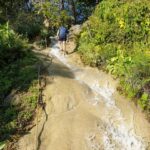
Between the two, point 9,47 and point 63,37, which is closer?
point 9,47

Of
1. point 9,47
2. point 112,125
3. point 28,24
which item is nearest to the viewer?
point 112,125

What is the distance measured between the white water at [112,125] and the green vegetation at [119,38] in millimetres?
→ 798

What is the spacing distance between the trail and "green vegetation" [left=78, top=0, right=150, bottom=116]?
0.83m

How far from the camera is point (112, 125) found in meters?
12.9

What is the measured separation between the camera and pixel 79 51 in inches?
701

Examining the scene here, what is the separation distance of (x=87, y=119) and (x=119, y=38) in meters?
5.79

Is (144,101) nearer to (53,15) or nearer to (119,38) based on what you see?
(119,38)

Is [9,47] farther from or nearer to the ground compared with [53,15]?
nearer to the ground

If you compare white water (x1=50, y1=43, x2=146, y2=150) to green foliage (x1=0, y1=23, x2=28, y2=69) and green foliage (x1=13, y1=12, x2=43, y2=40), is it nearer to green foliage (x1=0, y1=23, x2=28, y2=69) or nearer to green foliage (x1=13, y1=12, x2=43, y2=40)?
green foliage (x1=0, y1=23, x2=28, y2=69)

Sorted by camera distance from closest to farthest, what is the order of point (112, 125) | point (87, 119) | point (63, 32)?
point (87, 119) → point (112, 125) → point (63, 32)

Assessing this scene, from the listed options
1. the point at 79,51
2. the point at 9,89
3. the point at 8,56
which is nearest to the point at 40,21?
the point at 79,51

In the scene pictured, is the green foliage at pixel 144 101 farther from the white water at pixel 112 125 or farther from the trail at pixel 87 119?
the white water at pixel 112 125

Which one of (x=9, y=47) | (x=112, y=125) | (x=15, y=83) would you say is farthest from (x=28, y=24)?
(x=112, y=125)

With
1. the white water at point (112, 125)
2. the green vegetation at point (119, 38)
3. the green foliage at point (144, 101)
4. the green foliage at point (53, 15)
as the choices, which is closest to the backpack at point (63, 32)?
the green vegetation at point (119, 38)
